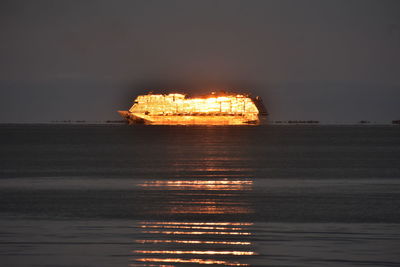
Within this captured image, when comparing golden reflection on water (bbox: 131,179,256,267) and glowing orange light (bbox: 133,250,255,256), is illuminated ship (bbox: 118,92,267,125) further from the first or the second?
glowing orange light (bbox: 133,250,255,256)

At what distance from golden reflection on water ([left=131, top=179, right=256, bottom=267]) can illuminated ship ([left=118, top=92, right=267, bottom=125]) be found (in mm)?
134093

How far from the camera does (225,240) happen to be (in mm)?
14523

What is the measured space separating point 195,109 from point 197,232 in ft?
493

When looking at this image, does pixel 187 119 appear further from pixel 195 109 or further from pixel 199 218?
pixel 199 218

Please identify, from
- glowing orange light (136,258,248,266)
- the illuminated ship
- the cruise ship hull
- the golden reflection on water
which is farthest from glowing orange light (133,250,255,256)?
the cruise ship hull

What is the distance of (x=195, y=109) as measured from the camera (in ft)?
543

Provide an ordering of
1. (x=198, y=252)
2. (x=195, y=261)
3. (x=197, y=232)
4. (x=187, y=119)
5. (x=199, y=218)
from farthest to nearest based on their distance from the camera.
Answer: (x=187, y=119), (x=199, y=218), (x=197, y=232), (x=198, y=252), (x=195, y=261)

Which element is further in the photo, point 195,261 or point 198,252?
point 198,252

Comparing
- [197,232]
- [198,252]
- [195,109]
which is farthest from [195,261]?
[195,109]

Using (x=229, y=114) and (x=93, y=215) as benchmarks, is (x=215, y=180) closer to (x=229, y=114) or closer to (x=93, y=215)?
(x=93, y=215)

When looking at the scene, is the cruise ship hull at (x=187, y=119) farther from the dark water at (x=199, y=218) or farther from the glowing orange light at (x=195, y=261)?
the glowing orange light at (x=195, y=261)

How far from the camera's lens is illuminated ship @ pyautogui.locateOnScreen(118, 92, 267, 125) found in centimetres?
15888

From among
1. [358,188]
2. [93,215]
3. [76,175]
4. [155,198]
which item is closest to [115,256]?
[93,215]

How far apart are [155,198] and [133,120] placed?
140m
